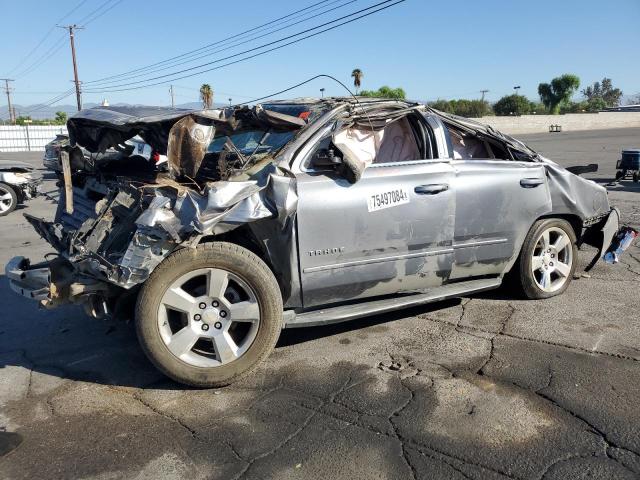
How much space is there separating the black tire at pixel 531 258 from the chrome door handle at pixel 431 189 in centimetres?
113

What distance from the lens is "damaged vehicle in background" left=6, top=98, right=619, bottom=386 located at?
3.63 metres

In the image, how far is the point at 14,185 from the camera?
11.5 metres

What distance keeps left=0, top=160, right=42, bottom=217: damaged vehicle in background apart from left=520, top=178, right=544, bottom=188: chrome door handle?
1004 cm

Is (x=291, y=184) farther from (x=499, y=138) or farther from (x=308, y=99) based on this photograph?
(x=499, y=138)

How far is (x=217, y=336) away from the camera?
12.2ft

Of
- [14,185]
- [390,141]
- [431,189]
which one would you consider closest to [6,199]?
[14,185]

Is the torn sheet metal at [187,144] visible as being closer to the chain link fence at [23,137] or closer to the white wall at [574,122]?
the chain link fence at [23,137]

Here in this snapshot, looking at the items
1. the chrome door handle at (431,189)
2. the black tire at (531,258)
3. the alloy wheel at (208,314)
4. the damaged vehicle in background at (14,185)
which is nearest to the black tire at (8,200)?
the damaged vehicle in background at (14,185)

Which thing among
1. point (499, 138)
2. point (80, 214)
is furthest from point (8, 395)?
point (499, 138)

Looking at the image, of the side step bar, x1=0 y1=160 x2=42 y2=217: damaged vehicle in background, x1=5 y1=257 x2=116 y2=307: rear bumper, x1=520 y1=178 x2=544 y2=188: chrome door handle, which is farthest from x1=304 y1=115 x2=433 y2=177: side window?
x1=0 y1=160 x2=42 y2=217: damaged vehicle in background

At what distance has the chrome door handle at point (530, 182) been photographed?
489cm

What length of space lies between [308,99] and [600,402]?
10.9 ft

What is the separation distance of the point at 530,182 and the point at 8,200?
10.5 metres

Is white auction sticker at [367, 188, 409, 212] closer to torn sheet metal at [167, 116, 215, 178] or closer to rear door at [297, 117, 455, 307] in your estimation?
rear door at [297, 117, 455, 307]
